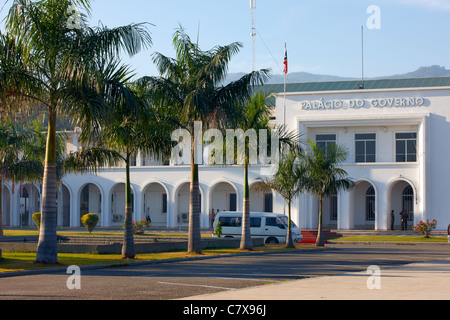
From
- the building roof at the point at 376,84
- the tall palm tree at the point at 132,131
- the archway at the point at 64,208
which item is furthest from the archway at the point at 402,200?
the tall palm tree at the point at 132,131

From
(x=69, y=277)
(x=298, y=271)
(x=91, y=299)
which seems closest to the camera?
(x=91, y=299)

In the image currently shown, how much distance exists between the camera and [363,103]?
47281 millimetres

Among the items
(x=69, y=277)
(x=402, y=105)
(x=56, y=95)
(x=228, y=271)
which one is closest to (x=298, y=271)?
(x=228, y=271)

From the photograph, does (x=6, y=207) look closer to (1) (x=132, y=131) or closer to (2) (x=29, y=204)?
(2) (x=29, y=204)

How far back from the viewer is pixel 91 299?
11.4 metres

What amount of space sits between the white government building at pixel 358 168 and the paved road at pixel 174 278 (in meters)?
25.3

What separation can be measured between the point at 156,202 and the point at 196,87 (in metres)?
34.3

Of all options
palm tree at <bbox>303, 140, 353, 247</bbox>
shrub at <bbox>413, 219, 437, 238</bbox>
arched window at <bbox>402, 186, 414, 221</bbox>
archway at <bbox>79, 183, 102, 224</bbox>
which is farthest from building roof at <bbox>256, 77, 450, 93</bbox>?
palm tree at <bbox>303, 140, 353, 247</bbox>

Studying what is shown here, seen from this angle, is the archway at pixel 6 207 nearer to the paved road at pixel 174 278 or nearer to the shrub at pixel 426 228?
the shrub at pixel 426 228

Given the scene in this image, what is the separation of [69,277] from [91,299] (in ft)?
14.8

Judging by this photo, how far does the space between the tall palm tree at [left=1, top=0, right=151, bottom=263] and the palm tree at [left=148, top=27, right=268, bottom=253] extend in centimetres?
442

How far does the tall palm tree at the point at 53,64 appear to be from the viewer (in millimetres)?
18109

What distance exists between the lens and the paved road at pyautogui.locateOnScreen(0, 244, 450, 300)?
40.3 ft
